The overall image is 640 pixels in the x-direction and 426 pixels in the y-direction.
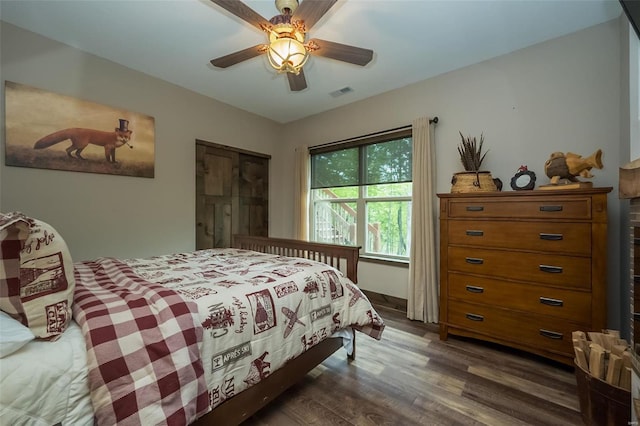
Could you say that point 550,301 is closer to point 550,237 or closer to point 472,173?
point 550,237

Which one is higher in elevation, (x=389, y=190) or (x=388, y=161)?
(x=388, y=161)

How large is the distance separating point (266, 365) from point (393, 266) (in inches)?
85.9

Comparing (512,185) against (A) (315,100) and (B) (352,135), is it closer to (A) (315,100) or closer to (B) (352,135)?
(B) (352,135)

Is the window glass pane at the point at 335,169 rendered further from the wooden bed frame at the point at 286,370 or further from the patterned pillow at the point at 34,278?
the patterned pillow at the point at 34,278

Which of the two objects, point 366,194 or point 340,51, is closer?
point 340,51

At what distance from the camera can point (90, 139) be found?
2.45 meters

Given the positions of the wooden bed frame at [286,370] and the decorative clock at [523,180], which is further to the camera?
the decorative clock at [523,180]

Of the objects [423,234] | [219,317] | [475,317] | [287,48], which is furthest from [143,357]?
[423,234]

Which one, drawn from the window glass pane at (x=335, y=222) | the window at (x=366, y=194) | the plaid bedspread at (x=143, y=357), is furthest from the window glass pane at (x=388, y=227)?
the plaid bedspread at (x=143, y=357)

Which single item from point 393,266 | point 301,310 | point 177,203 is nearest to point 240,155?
point 177,203

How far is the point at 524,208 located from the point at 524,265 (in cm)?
43

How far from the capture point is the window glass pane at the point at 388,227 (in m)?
3.15

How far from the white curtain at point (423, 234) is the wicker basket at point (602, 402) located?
1.39 m

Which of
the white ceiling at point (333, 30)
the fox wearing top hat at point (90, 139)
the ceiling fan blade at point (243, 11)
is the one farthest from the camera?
the fox wearing top hat at point (90, 139)
